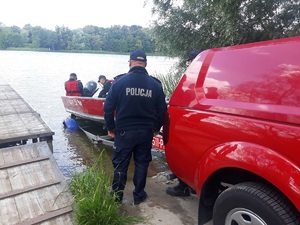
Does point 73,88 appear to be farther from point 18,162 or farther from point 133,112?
point 133,112

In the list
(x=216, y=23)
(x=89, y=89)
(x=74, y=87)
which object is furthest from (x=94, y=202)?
(x=89, y=89)

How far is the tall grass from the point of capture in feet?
9.18

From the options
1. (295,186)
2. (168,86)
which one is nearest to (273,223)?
(295,186)

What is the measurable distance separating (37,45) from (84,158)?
89.3 m

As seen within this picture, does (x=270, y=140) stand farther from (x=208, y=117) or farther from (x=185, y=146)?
(x=185, y=146)

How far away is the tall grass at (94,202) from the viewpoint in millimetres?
2799

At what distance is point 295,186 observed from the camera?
1.75 m

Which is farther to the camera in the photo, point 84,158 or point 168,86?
point 168,86

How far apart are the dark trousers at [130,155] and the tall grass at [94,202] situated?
0.21 m

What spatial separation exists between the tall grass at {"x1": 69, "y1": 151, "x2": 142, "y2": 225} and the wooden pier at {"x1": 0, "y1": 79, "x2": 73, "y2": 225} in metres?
0.17

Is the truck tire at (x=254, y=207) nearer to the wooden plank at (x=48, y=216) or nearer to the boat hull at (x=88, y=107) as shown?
the wooden plank at (x=48, y=216)

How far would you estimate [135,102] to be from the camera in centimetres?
313

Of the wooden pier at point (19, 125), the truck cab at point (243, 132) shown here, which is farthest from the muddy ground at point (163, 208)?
the wooden pier at point (19, 125)

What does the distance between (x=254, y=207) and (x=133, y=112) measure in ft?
5.37
